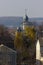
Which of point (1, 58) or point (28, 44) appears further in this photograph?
point (28, 44)

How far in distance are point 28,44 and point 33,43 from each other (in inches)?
20.4

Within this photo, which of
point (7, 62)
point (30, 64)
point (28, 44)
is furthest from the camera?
point (28, 44)

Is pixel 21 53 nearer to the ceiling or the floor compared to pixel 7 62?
nearer to the floor

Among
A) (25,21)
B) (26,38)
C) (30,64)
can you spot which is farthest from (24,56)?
(25,21)

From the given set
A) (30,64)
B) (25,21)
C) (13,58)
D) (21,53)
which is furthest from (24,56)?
(25,21)

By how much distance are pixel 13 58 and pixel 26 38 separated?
32.2 ft

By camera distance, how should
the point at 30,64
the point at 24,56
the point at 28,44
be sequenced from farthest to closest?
1. the point at 28,44
2. the point at 24,56
3. the point at 30,64

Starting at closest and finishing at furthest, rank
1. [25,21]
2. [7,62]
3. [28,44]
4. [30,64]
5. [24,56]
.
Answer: [7,62] → [30,64] → [24,56] → [28,44] → [25,21]

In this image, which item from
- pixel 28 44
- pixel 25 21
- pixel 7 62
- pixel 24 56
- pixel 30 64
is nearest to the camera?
pixel 7 62

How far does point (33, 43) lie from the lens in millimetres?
25406

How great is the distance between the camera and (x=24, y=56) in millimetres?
22469

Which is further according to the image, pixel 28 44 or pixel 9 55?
pixel 28 44

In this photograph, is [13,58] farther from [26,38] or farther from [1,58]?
[26,38]

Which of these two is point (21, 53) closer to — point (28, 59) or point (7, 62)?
point (28, 59)
